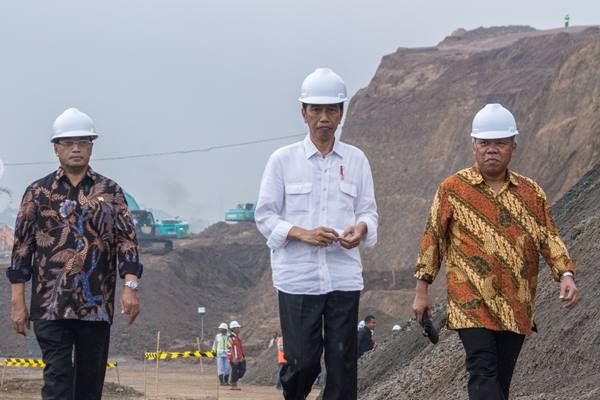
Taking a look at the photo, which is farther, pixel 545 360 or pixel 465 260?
pixel 545 360

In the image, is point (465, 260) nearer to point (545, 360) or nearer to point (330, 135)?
point (330, 135)

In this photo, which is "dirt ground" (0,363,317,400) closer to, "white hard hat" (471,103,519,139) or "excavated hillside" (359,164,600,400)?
"excavated hillside" (359,164,600,400)

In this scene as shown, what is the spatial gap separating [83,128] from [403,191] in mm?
55164

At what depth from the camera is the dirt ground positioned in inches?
867

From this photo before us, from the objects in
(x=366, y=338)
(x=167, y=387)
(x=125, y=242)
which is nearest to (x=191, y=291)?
(x=167, y=387)

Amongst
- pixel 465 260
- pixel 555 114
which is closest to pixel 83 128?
pixel 465 260

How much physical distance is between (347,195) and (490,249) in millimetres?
809

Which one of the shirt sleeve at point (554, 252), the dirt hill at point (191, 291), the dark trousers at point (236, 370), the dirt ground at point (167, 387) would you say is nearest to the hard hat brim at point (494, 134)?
the shirt sleeve at point (554, 252)

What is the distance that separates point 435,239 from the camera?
6996 mm

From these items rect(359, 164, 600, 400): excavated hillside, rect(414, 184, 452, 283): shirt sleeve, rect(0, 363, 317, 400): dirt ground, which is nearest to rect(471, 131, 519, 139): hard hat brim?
rect(414, 184, 452, 283): shirt sleeve

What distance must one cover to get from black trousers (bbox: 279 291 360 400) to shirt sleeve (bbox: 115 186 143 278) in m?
1.02

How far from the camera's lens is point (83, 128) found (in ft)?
24.4

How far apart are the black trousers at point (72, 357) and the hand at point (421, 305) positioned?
1739mm

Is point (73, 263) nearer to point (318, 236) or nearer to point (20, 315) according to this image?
point (20, 315)
